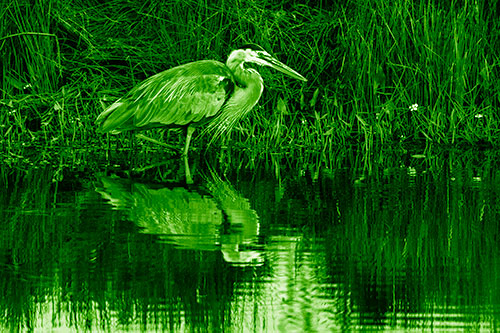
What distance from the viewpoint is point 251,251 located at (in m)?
5.02

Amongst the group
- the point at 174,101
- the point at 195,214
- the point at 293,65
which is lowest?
the point at 195,214

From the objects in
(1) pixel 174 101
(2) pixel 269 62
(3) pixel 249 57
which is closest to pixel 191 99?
(1) pixel 174 101

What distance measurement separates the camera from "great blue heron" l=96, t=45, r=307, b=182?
27.4ft

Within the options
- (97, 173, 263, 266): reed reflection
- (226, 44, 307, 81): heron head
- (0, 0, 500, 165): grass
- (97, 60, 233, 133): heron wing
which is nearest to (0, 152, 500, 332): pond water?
(97, 173, 263, 266): reed reflection

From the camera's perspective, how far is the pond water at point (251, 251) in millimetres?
3959

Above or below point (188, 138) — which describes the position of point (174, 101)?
above

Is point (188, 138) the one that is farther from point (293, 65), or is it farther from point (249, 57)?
point (293, 65)

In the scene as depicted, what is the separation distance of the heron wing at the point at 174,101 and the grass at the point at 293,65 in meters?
0.71

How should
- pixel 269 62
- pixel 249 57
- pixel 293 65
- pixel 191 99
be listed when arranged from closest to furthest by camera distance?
pixel 191 99 → pixel 249 57 → pixel 269 62 → pixel 293 65

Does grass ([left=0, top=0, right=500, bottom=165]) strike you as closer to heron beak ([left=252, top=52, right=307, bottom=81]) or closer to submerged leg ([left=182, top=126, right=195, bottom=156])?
heron beak ([left=252, top=52, right=307, bottom=81])

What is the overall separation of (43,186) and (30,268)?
7.78 feet

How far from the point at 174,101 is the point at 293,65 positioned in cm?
195

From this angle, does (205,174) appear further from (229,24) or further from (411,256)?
(411,256)

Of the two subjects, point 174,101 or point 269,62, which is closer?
point 174,101
